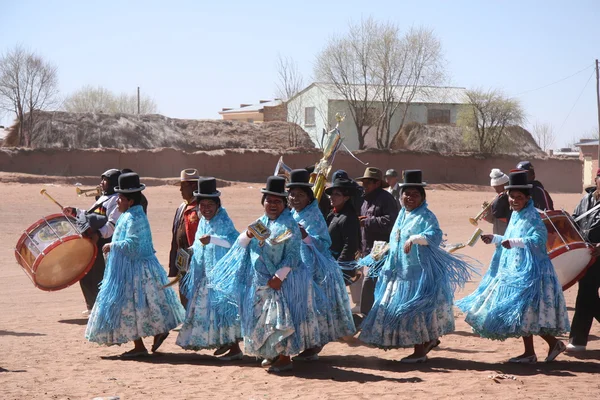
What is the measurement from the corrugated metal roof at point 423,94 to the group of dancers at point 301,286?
36.6m

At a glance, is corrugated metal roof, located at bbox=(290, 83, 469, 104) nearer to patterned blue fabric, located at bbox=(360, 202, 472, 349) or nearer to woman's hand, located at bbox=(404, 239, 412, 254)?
patterned blue fabric, located at bbox=(360, 202, 472, 349)

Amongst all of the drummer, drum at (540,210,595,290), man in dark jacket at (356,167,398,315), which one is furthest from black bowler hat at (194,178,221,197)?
drum at (540,210,595,290)

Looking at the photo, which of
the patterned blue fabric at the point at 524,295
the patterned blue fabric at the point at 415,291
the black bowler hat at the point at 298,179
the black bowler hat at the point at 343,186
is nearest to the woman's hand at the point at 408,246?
the patterned blue fabric at the point at 415,291

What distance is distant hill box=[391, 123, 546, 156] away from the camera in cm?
4603

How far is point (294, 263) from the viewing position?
741cm

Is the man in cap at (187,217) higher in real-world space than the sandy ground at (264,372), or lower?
higher

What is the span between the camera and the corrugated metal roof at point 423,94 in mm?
45188

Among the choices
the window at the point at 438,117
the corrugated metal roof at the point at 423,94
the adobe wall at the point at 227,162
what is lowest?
the adobe wall at the point at 227,162

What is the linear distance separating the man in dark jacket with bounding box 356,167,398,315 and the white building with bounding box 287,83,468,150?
3420 cm

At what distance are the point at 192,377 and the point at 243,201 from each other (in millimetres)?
20659

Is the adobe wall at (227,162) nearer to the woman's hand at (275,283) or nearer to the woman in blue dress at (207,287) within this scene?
the woman in blue dress at (207,287)

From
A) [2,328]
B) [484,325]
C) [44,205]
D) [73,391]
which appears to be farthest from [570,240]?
[44,205]

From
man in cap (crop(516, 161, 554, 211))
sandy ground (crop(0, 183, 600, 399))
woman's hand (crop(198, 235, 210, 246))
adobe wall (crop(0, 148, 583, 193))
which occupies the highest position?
adobe wall (crop(0, 148, 583, 193))

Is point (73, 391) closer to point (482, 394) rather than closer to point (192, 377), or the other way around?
point (192, 377)
